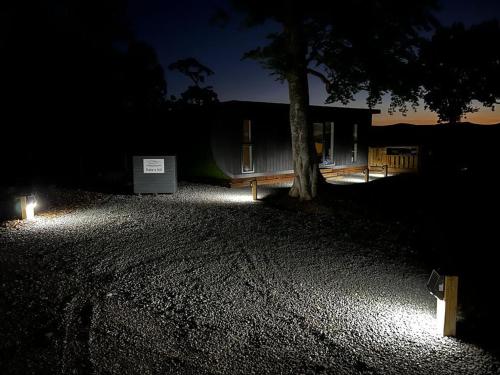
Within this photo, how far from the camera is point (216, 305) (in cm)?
457

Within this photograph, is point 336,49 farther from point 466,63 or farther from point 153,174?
point 466,63

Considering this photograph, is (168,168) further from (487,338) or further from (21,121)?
(487,338)

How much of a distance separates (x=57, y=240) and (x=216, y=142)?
412 inches

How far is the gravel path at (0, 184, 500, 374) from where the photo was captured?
3.40 m

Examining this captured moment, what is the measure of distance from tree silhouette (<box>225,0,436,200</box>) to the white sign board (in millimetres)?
4678

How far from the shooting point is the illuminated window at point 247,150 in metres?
17.3

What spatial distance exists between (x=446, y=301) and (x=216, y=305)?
2.47m

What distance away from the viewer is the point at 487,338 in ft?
12.4

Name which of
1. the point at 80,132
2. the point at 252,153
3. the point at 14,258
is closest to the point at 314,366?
the point at 14,258

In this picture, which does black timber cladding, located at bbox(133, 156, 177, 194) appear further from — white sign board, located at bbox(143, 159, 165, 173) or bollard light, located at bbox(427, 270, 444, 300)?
bollard light, located at bbox(427, 270, 444, 300)

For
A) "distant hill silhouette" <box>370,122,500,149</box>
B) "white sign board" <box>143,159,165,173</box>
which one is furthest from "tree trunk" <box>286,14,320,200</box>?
"distant hill silhouette" <box>370,122,500,149</box>

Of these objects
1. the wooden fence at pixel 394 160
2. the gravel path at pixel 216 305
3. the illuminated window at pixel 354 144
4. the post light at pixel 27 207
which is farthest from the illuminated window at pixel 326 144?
the post light at pixel 27 207

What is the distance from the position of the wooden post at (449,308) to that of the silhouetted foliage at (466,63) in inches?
1255

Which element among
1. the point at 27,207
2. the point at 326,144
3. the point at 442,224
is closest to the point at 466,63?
the point at 326,144
